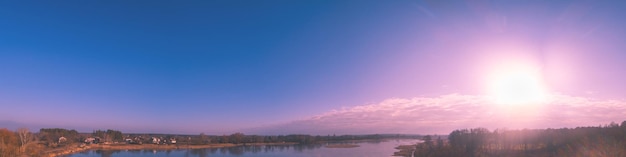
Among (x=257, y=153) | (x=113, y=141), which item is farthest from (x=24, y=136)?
(x=113, y=141)

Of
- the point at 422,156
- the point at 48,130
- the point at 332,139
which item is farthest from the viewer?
the point at 332,139

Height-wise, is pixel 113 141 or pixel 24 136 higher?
pixel 24 136

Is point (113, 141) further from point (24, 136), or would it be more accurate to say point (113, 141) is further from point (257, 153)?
point (257, 153)

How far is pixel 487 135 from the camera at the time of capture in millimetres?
65188

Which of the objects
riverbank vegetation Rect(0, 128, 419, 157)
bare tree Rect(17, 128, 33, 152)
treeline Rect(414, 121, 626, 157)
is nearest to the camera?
treeline Rect(414, 121, 626, 157)

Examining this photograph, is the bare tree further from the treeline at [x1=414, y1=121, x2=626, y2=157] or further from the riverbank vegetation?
the treeline at [x1=414, y1=121, x2=626, y2=157]

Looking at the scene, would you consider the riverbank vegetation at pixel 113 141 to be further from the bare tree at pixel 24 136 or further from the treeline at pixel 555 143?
the treeline at pixel 555 143

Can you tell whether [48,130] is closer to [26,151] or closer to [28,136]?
[28,136]

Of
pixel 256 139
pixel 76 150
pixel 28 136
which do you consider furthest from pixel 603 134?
pixel 256 139

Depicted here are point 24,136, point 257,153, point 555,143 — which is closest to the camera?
point 555,143


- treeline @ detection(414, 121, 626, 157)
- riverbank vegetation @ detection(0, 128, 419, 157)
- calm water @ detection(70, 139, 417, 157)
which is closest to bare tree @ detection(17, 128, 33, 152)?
riverbank vegetation @ detection(0, 128, 419, 157)

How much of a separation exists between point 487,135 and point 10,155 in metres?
65.5

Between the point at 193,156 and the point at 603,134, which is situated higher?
the point at 603,134

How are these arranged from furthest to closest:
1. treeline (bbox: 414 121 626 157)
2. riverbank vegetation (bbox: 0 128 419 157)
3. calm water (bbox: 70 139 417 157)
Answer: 1. riverbank vegetation (bbox: 0 128 419 157)
2. calm water (bbox: 70 139 417 157)
3. treeline (bbox: 414 121 626 157)
